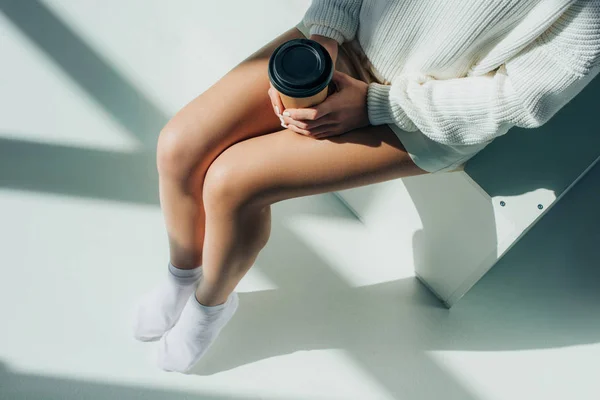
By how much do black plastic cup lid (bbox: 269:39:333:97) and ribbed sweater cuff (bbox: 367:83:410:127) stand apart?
11cm

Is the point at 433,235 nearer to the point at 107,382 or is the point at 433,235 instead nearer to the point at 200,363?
the point at 200,363

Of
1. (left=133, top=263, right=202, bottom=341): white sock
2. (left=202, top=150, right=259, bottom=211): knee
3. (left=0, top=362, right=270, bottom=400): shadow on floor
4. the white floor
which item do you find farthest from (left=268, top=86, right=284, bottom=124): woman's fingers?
(left=0, top=362, right=270, bottom=400): shadow on floor

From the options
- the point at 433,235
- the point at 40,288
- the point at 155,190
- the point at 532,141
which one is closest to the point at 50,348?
the point at 40,288

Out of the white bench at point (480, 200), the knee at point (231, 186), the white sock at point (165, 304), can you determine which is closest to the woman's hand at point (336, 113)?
the knee at point (231, 186)

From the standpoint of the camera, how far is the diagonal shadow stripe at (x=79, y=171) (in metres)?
1.33

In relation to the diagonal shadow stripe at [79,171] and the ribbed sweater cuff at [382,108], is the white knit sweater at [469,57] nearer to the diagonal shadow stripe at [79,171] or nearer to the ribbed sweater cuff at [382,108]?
the ribbed sweater cuff at [382,108]

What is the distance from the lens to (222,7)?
1.48 m

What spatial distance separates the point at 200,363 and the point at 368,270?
43cm

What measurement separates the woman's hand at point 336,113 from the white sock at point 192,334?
0.39 metres

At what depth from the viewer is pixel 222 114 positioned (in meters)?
0.95

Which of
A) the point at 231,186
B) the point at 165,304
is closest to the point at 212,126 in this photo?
the point at 231,186

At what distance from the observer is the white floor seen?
1.16 metres

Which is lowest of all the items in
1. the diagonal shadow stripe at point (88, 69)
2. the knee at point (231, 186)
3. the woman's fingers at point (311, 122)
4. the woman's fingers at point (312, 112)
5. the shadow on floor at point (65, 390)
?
the shadow on floor at point (65, 390)

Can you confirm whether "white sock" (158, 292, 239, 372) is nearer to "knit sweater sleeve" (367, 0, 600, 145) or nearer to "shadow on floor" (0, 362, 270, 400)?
"shadow on floor" (0, 362, 270, 400)
